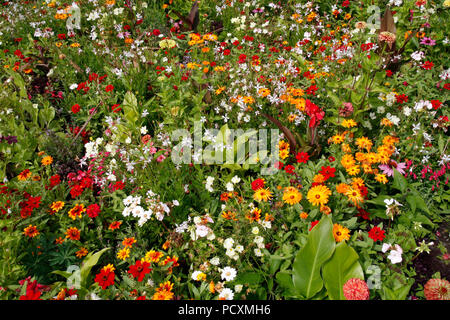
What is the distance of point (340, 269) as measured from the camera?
1.86 metres

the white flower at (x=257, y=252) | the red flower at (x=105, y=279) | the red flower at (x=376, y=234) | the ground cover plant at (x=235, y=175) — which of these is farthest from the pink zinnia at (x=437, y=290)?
the red flower at (x=105, y=279)

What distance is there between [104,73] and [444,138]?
3.64 meters

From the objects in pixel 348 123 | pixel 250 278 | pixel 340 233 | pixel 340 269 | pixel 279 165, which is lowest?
pixel 250 278

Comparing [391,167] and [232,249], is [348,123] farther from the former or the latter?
[232,249]

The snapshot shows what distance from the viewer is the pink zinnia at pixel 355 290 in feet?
5.40

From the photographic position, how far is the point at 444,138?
2652 mm

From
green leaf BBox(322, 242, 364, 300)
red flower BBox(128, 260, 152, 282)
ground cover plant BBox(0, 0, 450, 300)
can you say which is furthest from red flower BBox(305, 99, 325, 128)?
red flower BBox(128, 260, 152, 282)

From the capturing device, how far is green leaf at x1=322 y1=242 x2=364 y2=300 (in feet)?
6.03

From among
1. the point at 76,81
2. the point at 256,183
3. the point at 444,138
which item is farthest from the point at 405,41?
the point at 76,81

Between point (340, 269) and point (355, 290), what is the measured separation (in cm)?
20

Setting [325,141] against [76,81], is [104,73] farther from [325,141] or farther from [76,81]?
[325,141]

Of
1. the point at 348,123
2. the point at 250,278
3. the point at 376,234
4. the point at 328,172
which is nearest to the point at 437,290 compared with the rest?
the point at 376,234

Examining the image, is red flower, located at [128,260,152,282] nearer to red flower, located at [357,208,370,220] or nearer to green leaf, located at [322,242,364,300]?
green leaf, located at [322,242,364,300]

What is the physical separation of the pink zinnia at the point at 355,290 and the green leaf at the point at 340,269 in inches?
5.6
